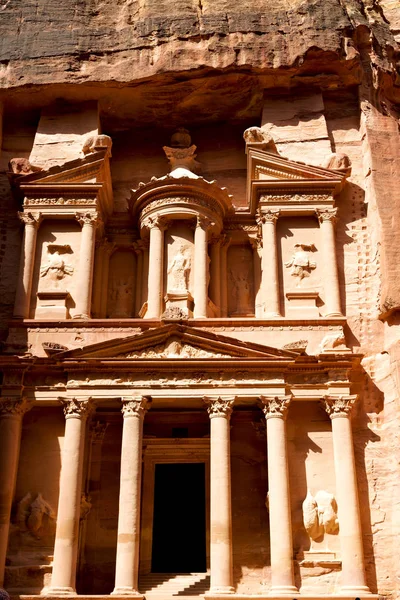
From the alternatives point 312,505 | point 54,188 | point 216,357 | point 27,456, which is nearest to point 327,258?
point 216,357

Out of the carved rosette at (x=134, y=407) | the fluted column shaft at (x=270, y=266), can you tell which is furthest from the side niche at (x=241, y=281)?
the carved rosette at (x=134, y=407)

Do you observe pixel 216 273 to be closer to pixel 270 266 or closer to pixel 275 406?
pixel 270 266

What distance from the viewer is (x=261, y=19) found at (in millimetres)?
20781

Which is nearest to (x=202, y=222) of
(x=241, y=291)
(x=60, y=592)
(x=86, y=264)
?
(x=241, y=291)

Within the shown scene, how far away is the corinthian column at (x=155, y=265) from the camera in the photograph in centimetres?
1772

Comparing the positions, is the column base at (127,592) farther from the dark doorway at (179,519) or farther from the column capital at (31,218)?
the column capital at (31,218)

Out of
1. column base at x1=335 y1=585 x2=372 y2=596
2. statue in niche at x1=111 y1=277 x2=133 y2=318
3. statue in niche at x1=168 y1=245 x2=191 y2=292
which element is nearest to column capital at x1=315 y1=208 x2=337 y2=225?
statue in niche at x1=168 y1=245 x2=191 y2=292

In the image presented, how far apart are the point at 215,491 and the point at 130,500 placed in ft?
5.65

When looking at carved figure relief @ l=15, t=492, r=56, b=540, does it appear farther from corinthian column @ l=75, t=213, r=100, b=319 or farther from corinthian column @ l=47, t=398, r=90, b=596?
corinthian column @ l=75, t=213, r=100, b=319

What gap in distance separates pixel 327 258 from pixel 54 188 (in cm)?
707

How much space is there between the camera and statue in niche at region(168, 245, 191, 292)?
59.4 ft

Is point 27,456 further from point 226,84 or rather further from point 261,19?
point 261,19

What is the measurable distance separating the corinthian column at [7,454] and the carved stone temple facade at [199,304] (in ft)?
0.14

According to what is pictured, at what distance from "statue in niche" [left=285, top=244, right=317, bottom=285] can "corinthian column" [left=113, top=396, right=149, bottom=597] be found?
4955mm
